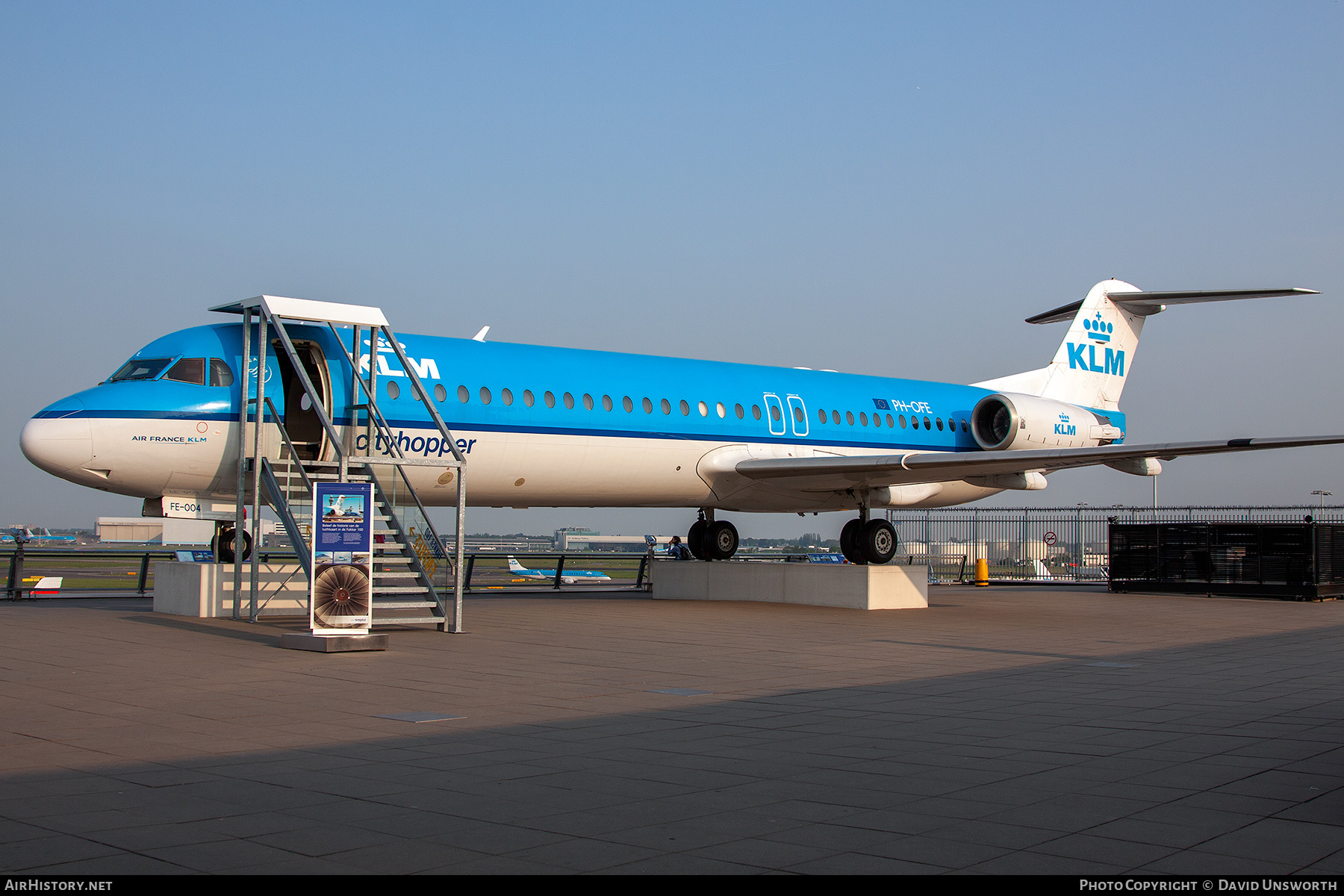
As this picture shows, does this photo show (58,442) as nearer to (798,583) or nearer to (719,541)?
(798,583)

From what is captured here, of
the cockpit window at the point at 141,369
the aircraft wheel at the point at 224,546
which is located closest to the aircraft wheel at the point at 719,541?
the aircraft wheel at the point at 224,546

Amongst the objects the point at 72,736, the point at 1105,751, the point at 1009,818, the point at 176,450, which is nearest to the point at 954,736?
the point at 1105,751

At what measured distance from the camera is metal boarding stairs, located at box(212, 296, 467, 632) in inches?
566

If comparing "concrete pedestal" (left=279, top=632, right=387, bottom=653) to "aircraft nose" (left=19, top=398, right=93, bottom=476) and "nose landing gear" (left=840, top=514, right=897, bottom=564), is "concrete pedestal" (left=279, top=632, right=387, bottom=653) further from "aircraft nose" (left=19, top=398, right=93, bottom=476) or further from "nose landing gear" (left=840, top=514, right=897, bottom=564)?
"nose landing gear" (left=840, top=514, right=897, bottom=564)

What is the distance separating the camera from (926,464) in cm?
2044

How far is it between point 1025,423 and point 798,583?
287 inches

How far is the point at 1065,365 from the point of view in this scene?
27859 millimetres

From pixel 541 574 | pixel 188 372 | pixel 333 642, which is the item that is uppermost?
pixel 188 372

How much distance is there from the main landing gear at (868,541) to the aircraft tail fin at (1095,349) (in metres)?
7.21

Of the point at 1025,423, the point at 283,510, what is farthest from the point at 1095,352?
the point at 283,510

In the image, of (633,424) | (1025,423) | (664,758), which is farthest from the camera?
(1025,423)

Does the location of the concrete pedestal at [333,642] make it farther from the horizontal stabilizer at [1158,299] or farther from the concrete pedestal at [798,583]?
the horizontal stabilizer at [1158,299]

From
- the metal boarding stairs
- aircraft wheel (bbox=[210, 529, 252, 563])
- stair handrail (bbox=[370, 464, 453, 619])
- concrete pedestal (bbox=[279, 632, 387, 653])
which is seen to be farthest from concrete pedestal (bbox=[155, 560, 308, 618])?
concrete pedestal (bbox=[279, 632, 387, 653])
